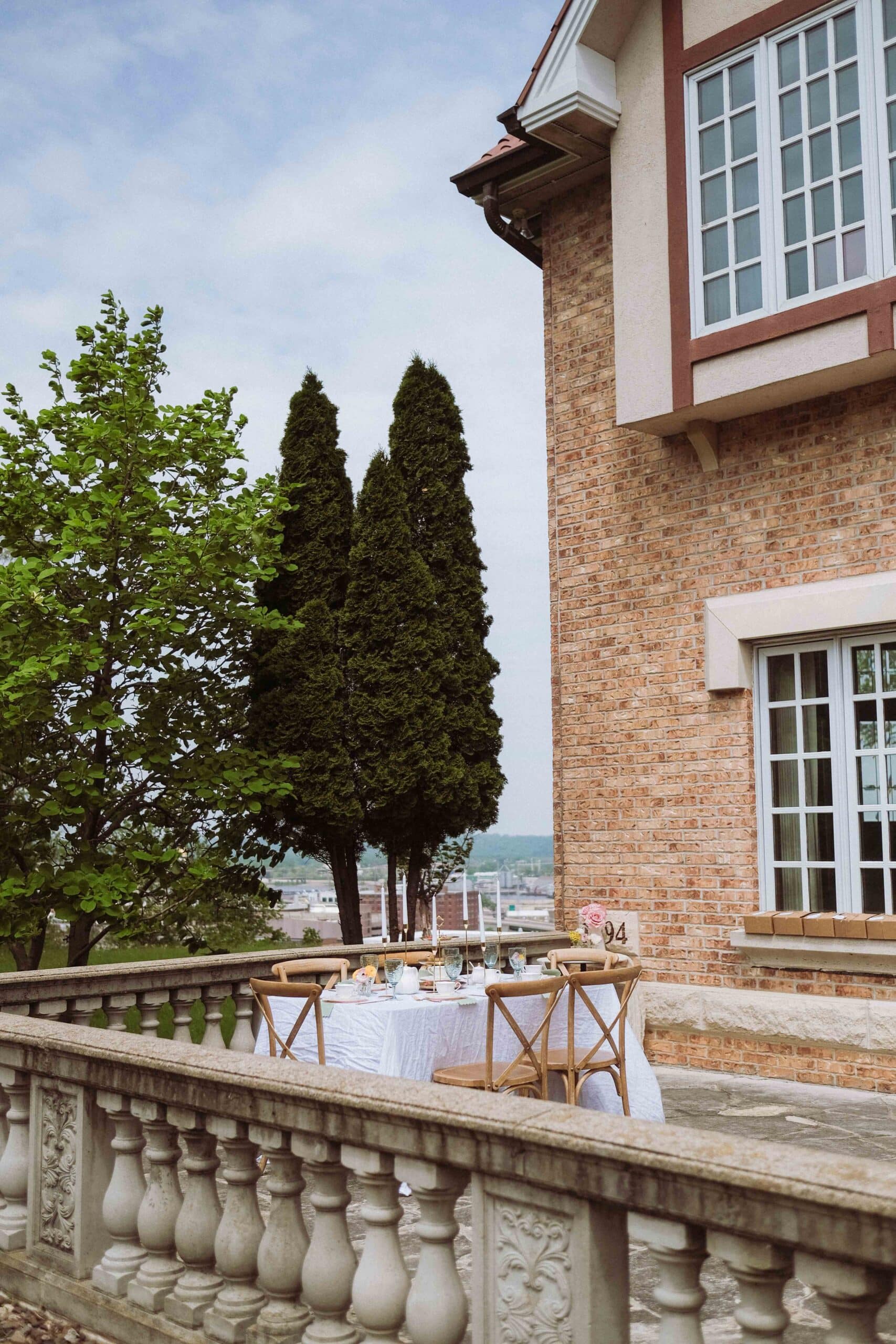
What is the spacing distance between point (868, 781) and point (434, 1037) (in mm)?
3383

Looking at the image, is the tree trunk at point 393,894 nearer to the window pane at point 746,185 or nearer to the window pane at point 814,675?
the window pane at point 814,675

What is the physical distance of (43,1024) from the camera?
4.09m

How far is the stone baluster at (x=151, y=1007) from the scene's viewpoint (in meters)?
6.61

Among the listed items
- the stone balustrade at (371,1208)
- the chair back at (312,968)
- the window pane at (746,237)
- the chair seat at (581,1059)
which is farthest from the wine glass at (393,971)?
the window pane at (746,237)

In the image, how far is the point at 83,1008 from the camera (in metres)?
6.44

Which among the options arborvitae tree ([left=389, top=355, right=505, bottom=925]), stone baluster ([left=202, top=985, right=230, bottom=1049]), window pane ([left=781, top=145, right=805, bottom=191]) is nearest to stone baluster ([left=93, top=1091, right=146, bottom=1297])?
stone baluster ([left=202, top=985, right=230, bottom=1049])

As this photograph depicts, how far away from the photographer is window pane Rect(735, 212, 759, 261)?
7855 mm

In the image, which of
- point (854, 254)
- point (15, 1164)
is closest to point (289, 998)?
point (15, 1164)

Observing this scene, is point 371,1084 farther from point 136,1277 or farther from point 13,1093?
point 13,1093

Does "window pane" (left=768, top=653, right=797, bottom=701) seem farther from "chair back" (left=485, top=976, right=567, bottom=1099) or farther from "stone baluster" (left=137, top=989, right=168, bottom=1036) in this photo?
"stone baluster" (left=137, top=989, right=168, bottom=1036)

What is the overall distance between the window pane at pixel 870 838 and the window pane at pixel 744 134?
4366mm

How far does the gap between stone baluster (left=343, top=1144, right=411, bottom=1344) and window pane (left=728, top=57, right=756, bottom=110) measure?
7.43 meters

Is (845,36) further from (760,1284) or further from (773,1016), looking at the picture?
(760,1284)

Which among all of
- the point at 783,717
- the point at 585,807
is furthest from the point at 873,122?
the point at 585,807
